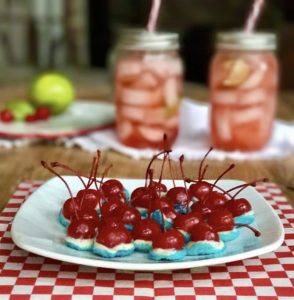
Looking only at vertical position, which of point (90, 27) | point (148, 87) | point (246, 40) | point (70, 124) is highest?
point (246, 40)

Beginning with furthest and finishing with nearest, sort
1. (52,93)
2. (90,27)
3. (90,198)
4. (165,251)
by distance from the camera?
(90,27) → (52,93) → (90,198) → (165,251)

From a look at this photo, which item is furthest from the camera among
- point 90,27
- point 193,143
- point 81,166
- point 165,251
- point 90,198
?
point 90,27

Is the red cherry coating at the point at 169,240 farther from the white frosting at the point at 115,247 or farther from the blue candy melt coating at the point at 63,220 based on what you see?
the blue candy melt coating at the point at 63,220

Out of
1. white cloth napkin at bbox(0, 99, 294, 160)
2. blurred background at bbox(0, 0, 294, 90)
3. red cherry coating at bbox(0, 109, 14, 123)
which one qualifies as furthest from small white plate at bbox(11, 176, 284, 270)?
blurred background at bbox(0, 0, 294, 90)

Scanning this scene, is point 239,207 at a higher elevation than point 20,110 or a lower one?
higher


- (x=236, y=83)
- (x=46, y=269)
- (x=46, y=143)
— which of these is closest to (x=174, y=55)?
(x=236, y=83)

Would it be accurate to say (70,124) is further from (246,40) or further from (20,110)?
(246,40)

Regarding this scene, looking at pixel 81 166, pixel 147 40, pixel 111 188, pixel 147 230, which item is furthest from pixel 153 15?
pixel 147 230

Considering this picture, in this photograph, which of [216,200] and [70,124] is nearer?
[216,200]
